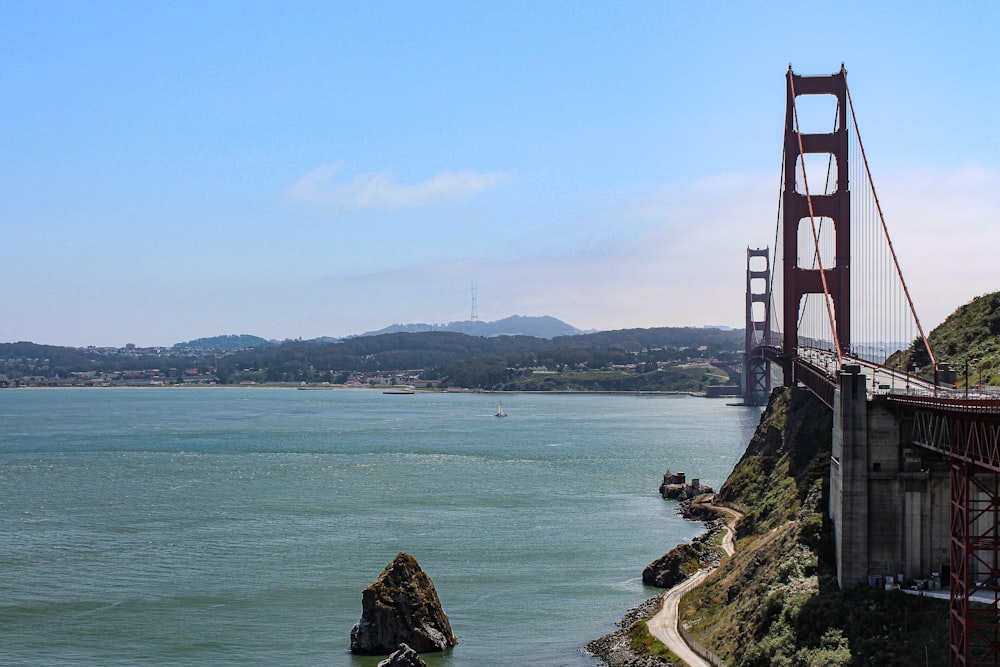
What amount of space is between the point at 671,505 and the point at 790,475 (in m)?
14.4

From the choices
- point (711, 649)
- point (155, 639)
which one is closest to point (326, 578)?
point (155, 639)

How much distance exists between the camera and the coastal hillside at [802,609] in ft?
75.3

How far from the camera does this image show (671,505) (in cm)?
5825

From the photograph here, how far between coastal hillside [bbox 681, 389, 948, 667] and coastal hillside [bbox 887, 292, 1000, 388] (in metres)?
7.10

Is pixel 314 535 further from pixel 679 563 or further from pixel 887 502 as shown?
pixel 887 502

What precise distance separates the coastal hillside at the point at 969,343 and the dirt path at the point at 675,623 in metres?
11.0

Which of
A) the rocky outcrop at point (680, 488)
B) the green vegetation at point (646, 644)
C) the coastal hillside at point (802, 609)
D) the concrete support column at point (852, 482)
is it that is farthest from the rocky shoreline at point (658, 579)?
the concrete support column at point (852, 482)

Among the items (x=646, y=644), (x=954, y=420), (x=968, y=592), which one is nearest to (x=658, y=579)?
(x=646, y=644)

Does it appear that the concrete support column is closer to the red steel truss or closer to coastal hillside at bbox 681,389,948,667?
coastal hillside at bbox 681,389,948,667

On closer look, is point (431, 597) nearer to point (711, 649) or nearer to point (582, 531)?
point (711, 649)

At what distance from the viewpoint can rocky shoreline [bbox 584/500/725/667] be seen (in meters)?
29.4

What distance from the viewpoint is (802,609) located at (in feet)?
84.5

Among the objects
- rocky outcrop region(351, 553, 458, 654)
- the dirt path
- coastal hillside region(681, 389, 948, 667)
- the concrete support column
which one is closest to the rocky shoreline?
the dirt path

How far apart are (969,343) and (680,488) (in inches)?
749
